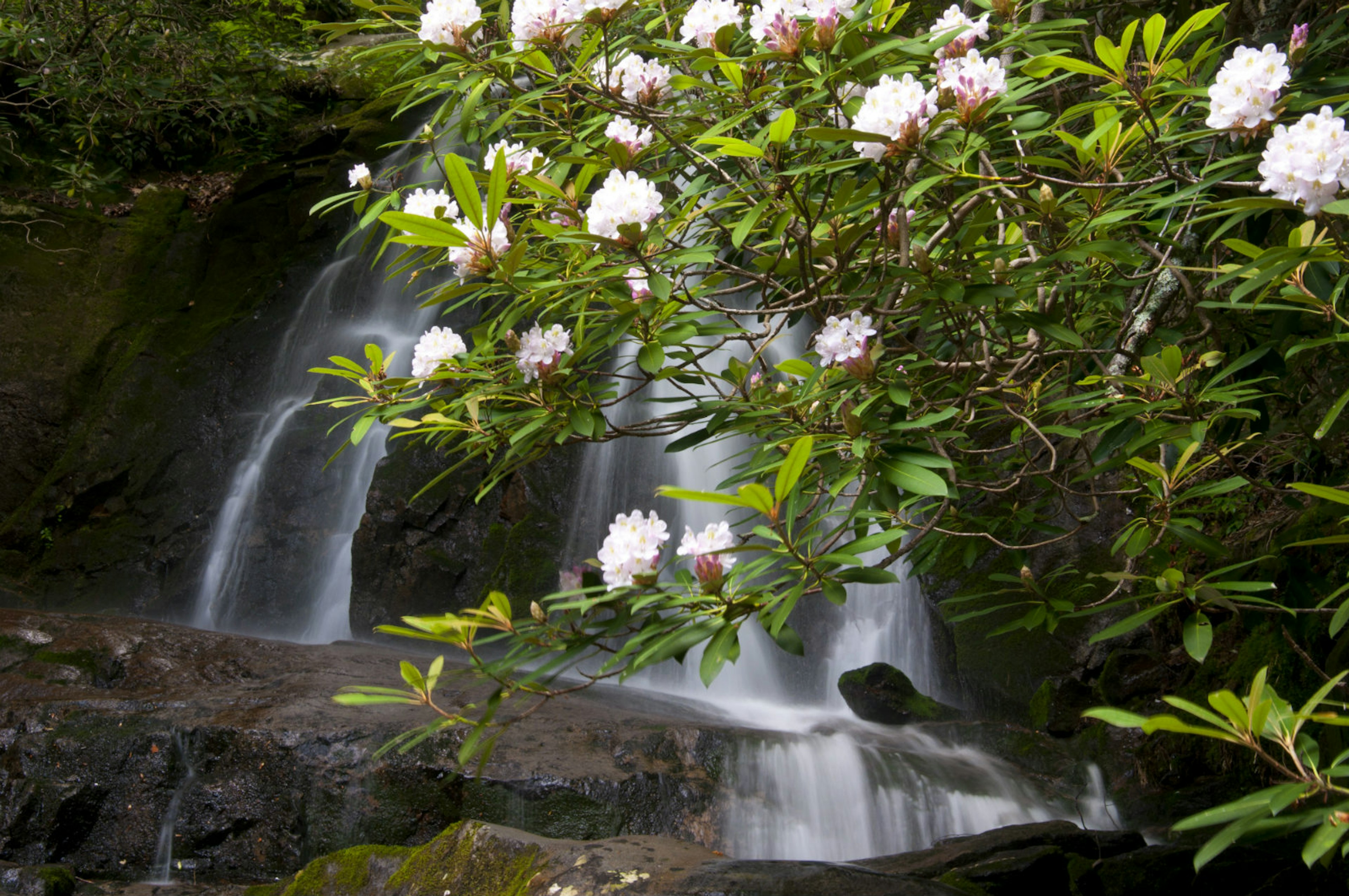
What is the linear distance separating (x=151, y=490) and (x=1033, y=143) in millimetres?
8178

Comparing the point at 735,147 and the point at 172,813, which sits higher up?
the point at 735,147

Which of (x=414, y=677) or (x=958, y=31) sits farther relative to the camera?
(x=958, y=31)

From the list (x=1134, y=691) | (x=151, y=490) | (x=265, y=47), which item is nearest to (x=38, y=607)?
(x=151, y=490)

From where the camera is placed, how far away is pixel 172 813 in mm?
4078

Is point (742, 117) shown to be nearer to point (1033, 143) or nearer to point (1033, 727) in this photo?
point (1033, 143)

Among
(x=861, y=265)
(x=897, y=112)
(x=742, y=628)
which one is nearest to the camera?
(x=897, y=112)

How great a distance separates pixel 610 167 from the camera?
2.52m

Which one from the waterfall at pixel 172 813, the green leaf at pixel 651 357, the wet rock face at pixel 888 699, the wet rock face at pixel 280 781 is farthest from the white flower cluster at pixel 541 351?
the wet rock face at pixel 888 699

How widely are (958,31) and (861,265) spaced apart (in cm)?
59

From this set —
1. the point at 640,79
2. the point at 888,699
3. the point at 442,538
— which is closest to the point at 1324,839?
the point at 640,79

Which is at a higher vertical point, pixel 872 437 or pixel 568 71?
pixel 568 71

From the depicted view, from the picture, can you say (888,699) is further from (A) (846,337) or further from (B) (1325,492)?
(B) (1325,492)

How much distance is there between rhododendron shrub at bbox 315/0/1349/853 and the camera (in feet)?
5.15

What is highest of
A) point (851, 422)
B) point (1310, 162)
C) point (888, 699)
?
point (1310, 162)
